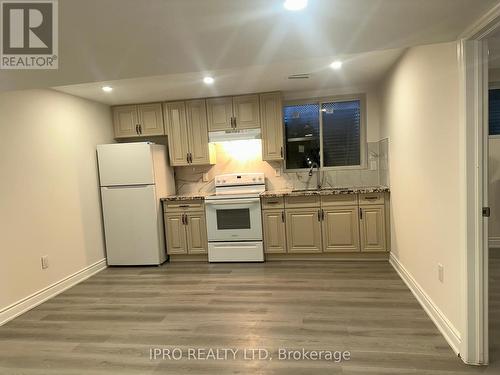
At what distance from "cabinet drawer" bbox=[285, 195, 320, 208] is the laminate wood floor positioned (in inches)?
31.9

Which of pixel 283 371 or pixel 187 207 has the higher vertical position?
pixel 187 207

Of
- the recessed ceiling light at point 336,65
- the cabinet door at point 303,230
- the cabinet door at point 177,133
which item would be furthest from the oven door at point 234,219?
the recessed ceiling light at point 336,65

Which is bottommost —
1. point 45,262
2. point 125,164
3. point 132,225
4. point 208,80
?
point 45,262

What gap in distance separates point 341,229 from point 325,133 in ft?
4.59

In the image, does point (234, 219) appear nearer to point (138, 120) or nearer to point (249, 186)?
point (249, 186)

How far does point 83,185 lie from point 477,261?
4043mm

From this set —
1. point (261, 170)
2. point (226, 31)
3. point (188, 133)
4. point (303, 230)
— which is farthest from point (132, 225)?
point (226, 31)

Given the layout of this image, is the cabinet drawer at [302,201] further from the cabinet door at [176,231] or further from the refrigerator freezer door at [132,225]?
the refrigerator freezer door at [132,225]

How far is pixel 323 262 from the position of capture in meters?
4.04

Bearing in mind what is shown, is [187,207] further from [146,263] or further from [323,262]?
[323,262]

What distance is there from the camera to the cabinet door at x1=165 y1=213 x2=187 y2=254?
171 inches

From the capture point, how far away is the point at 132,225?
424cm

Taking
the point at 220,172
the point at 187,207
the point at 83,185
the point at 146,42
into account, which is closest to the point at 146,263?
the point at 187,207

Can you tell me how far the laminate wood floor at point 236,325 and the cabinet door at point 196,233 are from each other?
24.7 inches
